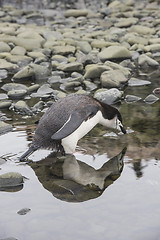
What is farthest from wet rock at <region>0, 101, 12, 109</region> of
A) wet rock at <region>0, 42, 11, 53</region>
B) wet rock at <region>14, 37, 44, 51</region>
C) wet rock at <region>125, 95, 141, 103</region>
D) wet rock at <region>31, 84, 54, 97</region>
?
wet rock at <region>14, 37, 44, 51</region>

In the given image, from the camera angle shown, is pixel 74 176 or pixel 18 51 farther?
pixel 18 51

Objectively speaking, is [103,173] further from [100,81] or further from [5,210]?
[100,81]

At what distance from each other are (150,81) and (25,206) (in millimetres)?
5233

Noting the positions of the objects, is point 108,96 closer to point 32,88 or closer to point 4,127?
point 32,88

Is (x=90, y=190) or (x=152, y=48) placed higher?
(x=90, y=190)

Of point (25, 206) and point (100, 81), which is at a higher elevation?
point (25, 206)

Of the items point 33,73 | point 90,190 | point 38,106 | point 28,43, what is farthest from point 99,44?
point 90,190

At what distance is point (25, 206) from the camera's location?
13.0 feet

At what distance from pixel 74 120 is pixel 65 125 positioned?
0.12m

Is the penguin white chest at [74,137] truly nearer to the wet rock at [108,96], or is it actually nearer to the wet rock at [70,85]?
the wet rock at [108,96]

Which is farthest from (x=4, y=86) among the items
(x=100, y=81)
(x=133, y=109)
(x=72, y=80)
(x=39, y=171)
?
(x=39, y=171)

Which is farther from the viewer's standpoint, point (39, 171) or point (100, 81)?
point (100, 81)

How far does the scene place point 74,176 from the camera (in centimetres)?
470

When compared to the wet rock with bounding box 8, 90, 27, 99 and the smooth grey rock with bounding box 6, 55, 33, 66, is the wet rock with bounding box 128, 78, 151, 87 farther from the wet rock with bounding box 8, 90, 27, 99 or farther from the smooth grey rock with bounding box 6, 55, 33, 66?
the smooth grey rock with bounding box 6, 55, 33, 66
